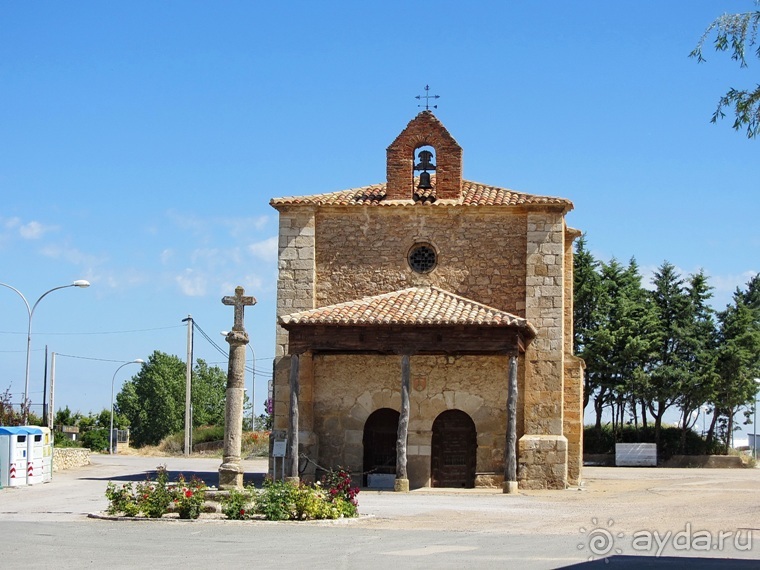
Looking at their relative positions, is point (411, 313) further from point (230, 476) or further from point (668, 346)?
point (668, 346)

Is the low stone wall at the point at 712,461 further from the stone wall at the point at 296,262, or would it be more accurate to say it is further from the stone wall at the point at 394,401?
the stone wall at the point at 296,262

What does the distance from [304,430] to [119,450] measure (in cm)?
3239

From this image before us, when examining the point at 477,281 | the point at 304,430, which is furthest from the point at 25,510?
the point at 477,281

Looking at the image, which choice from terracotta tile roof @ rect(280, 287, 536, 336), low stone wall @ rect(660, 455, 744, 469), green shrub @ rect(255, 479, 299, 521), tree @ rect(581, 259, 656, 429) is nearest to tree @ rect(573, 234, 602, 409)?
tree @ rect(581, 259, 656, 429)

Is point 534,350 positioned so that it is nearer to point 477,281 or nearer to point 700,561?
point 477,281

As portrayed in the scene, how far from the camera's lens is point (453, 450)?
25.8 m

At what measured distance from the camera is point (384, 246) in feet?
88.3

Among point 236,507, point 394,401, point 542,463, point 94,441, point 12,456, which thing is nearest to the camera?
point 236,507

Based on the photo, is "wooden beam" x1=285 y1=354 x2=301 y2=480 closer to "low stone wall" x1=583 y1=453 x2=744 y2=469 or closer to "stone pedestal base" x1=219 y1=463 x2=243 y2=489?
"stone pedestal base" x1=219 y1=463 x2=243 y2=489

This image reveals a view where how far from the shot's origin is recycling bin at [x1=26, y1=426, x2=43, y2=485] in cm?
2678

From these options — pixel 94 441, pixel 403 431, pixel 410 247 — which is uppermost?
pixel 410 247

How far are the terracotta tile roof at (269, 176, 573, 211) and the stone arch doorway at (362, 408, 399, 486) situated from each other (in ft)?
16.8

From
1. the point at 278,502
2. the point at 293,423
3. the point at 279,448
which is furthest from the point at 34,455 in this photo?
the point at 278,502

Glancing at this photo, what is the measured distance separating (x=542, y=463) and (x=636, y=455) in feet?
64.9
